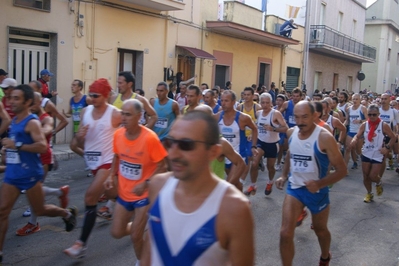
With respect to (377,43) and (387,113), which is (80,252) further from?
(377,43)

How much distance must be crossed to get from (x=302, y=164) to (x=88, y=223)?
2324mm

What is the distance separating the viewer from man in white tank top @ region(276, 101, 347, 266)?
475cm

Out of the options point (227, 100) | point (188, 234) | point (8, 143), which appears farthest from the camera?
point (227, 100)

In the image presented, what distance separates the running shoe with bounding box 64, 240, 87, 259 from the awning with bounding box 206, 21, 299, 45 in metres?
14.4

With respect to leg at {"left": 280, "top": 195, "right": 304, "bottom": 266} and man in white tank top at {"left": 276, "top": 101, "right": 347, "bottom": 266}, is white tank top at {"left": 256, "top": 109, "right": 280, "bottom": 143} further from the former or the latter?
leg at {"left": 280, "top": 195, "right": 304, "bottom": 266}

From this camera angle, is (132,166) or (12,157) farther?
(12,157)

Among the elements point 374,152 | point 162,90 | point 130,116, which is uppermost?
point 162,90

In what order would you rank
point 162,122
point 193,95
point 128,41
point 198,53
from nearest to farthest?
point 193,95, point 162,122, point 128,41, point 198,53

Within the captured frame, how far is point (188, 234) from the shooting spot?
2.22 metres

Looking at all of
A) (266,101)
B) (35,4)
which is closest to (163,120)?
(266,101)

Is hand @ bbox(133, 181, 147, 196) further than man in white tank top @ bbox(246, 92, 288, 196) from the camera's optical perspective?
No

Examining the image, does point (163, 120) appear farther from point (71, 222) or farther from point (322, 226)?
point (322, 226)

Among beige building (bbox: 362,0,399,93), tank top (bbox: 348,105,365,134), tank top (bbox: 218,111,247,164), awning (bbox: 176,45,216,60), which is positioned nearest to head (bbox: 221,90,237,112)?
tank top (bbox: 218,111,247,164)

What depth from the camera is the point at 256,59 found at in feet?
75.2
